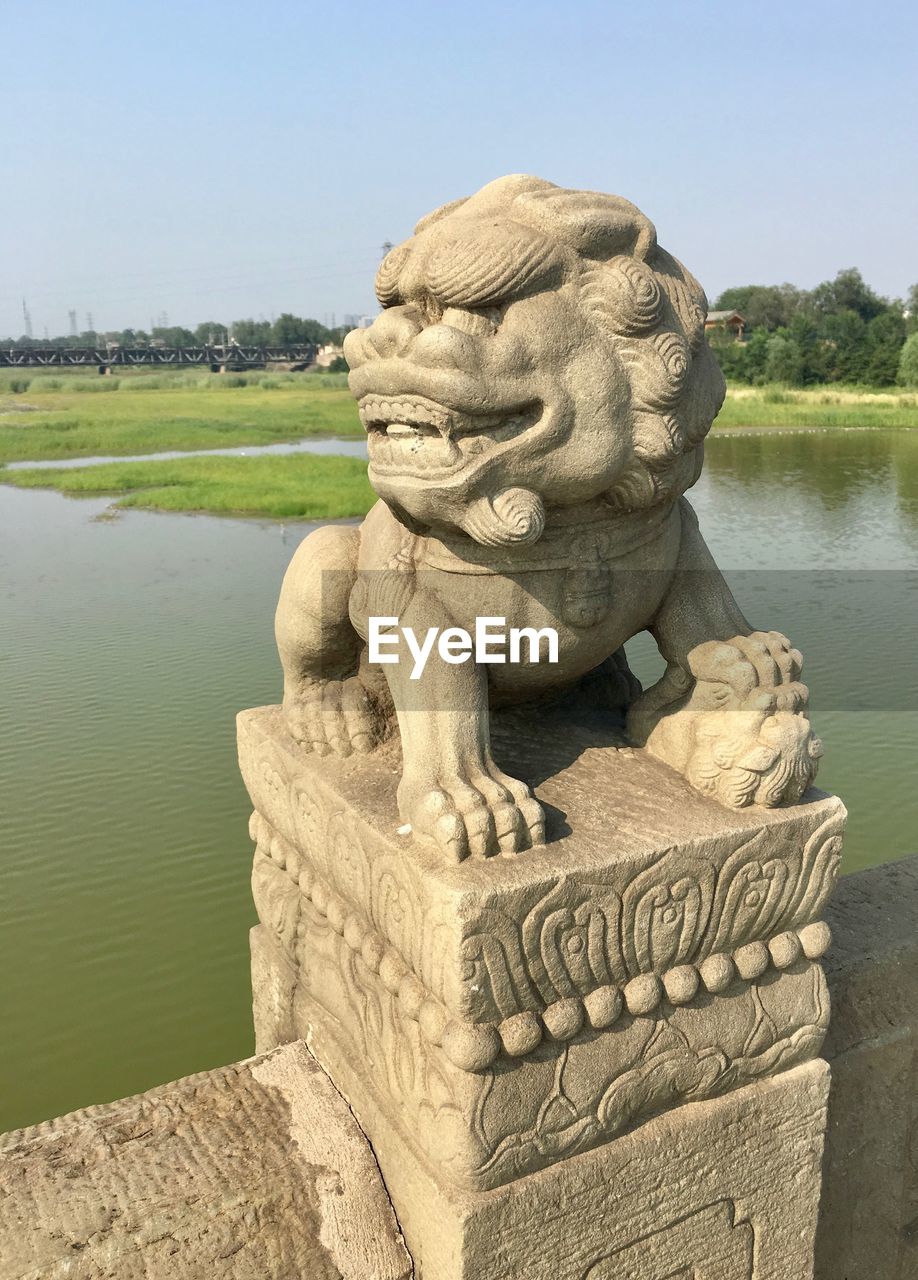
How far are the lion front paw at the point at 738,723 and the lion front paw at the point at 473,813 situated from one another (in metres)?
0.34

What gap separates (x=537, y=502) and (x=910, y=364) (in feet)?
101

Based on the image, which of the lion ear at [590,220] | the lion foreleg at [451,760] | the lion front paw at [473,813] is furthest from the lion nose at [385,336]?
the lion front paw at [473,813]

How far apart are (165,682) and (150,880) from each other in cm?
229

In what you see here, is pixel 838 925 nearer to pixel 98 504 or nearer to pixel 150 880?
pixel 150 880

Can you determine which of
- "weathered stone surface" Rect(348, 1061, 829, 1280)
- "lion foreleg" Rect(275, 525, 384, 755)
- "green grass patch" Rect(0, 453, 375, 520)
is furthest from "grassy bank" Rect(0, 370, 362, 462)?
"weathered stone surface" Rect(348, 1061, 829, 1280)

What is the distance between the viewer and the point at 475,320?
1.38 m

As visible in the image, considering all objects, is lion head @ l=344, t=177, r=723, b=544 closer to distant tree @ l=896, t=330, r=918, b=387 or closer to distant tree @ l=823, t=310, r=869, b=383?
distant tree @ l=896, t=330, r=918, b=387

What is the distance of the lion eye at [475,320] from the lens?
4.51 feet

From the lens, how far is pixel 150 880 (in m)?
4.11

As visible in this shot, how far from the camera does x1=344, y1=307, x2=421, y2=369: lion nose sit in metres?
1.39

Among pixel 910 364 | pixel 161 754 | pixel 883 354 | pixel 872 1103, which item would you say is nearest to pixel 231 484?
pixel 161 754

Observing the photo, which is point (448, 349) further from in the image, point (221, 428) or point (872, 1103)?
point (221, 428)

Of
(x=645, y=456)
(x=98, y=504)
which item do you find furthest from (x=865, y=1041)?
(x=98, y=504)

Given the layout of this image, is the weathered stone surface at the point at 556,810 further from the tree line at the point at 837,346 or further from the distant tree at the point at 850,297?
the distant tree at the point at 850,297
